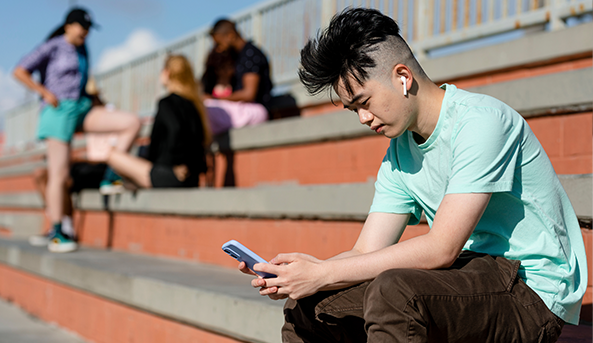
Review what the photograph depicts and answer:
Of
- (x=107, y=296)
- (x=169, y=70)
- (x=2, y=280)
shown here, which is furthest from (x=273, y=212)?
(x=2, y=280)

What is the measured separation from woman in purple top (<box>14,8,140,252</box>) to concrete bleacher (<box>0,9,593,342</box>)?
1.49ft

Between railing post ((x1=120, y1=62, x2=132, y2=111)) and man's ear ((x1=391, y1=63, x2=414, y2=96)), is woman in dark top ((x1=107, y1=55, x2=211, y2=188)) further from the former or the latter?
railing post ((x1=120, y1=62, x2=132, y2=111))

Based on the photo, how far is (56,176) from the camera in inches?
182

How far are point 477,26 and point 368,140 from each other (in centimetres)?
169

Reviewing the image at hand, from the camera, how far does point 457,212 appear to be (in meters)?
1.43

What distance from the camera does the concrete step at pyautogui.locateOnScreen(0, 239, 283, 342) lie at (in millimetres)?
2346

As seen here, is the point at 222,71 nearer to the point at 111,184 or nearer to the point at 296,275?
the point at 111,184

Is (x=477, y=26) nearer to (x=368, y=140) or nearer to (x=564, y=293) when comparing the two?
(x=368, y=140)

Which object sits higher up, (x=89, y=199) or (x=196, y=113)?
(x=196, y=113)

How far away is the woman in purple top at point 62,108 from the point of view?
4.60 meters

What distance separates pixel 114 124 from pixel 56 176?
64 centimetres


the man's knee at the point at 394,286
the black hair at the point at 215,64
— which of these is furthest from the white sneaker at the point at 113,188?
the man's knee at the point at 394,286

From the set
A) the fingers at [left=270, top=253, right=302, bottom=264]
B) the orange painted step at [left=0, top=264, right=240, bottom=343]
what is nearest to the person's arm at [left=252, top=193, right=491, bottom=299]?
the fingers at [left=270, top=253, right=302, bottom=264]

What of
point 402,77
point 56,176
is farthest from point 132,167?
point 402,77
